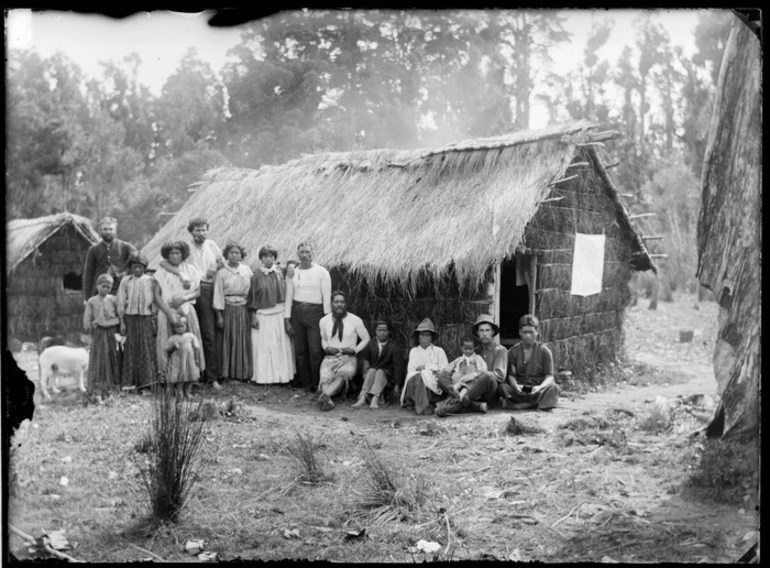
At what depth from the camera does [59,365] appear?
20.2 ft

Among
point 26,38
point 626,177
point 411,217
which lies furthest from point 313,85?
point 26,38

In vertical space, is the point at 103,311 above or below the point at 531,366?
above

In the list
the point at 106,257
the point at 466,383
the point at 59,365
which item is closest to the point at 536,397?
the point at 466,383

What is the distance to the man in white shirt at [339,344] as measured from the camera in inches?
277

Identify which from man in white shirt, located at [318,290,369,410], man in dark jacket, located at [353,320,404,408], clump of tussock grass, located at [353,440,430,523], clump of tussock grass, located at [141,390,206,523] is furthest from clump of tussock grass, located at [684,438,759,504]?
man in white shirt, located at [318,290,369,410]

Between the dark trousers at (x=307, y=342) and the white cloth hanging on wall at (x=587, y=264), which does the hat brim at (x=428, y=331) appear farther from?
the white cloth hanging on wall at (x=587, y=264)

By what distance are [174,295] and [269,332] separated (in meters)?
1.09

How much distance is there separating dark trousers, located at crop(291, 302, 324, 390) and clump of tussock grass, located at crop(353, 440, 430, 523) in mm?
2994

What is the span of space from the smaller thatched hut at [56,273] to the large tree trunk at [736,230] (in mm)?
6318

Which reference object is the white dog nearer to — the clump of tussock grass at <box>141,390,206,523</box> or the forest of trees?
the forest of trees

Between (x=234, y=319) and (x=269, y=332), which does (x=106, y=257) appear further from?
(x=269, y=332)

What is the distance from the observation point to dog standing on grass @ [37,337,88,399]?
19.6 feet

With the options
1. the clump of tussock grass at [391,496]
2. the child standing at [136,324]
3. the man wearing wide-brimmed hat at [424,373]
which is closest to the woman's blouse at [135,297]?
the child standing at [136,324]

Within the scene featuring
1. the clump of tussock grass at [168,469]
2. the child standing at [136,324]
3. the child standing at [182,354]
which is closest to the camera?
the clump of tussock grass at [168,469]
